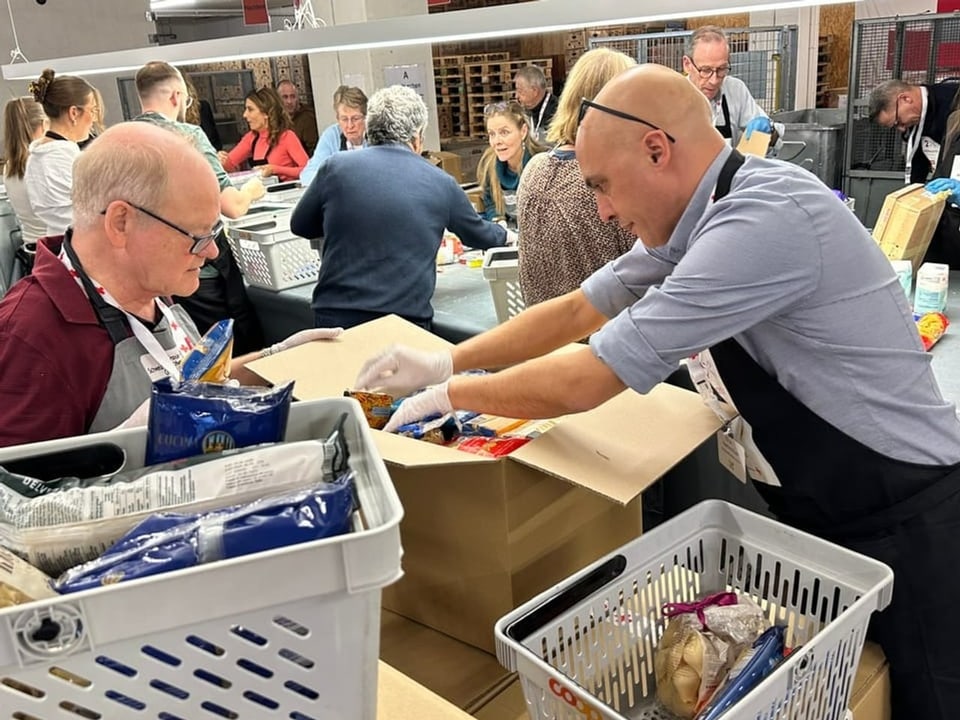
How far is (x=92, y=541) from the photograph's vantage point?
76 centimetres

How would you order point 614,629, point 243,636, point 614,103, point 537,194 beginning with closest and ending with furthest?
point 243,636 → point 614,629 → point 614,103 → point 537,194

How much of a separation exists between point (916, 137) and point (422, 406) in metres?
4.69

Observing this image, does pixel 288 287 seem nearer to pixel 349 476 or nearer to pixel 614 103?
pixel 614 103

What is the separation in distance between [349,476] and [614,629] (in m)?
0.72

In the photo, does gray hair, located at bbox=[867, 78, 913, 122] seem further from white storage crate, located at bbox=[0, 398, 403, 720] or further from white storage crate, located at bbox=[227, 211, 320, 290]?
white storage crate, located at bbox=[0, 398, 403, 720]

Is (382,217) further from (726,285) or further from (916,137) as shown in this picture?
(916,137)

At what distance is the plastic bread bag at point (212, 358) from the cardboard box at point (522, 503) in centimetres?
29

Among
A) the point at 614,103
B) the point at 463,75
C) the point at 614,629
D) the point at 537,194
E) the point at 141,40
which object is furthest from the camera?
the point at 141,40

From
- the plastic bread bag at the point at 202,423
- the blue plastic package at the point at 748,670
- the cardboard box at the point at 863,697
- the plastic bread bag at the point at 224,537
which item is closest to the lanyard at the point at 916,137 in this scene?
the cardboard box at the point at 863,697

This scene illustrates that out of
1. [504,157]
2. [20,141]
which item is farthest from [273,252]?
[20,141]

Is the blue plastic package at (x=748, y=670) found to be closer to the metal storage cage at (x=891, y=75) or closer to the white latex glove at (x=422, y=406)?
the white latex glove at (x=422, y=406)

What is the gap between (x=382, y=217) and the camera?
3000 mm

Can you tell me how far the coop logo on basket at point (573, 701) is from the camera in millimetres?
1001

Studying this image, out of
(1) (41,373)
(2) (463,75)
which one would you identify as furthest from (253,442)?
(2) (463,75)
